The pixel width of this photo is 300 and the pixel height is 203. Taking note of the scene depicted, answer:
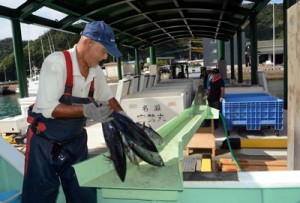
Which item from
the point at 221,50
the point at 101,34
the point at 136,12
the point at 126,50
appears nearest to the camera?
the point at 101,34

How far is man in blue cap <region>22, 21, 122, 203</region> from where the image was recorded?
216cm

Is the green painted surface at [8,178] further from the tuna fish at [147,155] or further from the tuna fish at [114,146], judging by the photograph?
the tuna fish at [147,155]

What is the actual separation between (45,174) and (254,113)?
21.0ft

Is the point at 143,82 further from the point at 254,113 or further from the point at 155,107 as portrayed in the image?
the point at 254,113

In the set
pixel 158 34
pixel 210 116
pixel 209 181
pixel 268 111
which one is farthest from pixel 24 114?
pixel 158 34

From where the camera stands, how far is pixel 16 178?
2.83 metres

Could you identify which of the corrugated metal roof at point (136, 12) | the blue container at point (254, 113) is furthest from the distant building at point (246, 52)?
the blue container at point (254, 113)

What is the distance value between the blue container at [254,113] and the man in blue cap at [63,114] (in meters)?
5.82

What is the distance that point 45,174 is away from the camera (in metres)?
2.27

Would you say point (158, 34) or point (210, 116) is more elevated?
point (158, 34)

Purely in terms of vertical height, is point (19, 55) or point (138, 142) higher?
point (19, 55)

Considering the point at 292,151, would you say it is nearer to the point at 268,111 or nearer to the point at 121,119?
the point at 121,119

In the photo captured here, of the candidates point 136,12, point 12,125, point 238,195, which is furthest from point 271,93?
point 238,195

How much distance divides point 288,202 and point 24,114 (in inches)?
350
